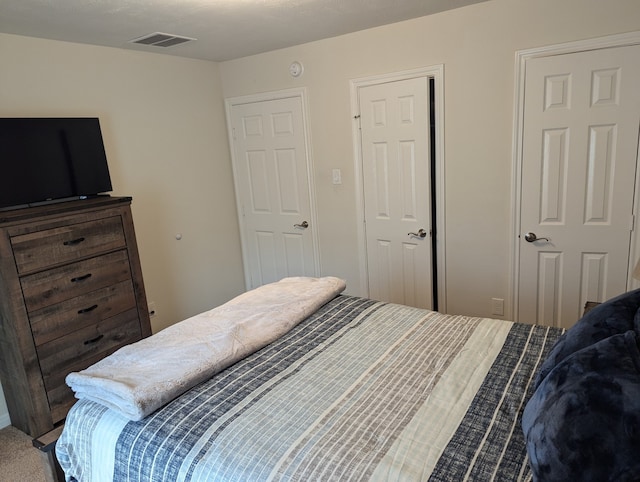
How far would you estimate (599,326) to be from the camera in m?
1.42

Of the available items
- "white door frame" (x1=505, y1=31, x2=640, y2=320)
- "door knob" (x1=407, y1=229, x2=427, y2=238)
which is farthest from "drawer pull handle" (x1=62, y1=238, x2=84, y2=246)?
"white door frame" (x1=505, y1=31, x2=640, y2=320)

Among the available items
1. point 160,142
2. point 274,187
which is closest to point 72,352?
point 160,142

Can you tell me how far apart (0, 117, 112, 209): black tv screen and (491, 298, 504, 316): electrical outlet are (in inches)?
114

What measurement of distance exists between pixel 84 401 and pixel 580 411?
175cm

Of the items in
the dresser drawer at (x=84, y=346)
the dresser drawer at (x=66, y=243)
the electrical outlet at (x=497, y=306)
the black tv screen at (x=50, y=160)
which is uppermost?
the black tv screen at (x=50, y=160)

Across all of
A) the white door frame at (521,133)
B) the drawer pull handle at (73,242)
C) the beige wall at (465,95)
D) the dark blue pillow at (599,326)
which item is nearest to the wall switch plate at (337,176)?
the beige wall at (465,95)

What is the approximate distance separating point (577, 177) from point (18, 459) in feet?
12.3

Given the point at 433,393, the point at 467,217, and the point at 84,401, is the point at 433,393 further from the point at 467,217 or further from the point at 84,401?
the point at 467,217

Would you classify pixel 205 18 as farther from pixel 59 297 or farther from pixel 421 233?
pixel 421 233

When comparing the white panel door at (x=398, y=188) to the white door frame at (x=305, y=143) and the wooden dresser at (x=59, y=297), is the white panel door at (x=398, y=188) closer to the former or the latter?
the white door frame at (x=305, y=143)

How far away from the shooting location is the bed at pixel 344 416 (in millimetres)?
1314

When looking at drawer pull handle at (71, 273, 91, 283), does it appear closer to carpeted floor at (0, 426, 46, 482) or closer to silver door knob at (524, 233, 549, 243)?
carpeted floor at (0, 426, 46, 482)

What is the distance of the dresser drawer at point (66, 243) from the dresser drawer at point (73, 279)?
50 millimetres

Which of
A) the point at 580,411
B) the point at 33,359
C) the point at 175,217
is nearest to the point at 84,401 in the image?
the point at 33,359
